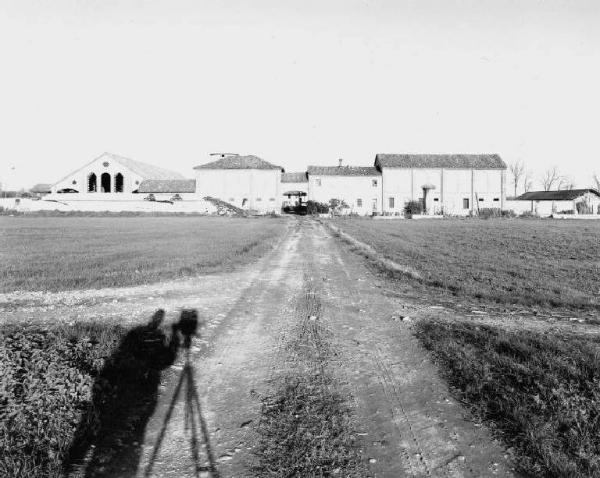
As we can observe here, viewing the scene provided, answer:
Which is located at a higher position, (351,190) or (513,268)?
(351,190)

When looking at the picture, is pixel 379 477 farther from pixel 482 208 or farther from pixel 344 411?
pixel 482 208

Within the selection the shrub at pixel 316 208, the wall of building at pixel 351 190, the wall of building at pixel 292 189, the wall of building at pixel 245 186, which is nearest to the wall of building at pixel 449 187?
the wall of building at pixel 351 190

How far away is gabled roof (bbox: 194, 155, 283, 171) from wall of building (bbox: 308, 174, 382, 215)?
21.8 feet

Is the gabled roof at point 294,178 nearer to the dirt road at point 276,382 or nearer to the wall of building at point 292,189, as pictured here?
the wall of building at point 292,189

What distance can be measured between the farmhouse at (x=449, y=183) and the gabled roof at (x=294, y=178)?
12.4 meters

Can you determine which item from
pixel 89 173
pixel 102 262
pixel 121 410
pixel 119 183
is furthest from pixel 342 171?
pixel 121 410

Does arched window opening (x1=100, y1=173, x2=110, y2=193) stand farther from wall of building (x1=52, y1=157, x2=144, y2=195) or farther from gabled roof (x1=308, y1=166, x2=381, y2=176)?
gabled roof (x1=308, y1=166, x2=381, y2=176)

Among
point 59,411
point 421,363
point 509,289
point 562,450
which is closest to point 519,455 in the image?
point 562,450

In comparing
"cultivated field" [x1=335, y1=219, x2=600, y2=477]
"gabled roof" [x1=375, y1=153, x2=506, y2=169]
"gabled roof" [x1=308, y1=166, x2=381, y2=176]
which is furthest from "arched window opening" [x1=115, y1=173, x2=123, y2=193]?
"cultivated field" [x1=335, y1=219, x2=600, y2=477]

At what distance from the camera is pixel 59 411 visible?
3494 mm

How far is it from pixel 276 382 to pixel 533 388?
2625mm

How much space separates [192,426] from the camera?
137 inches

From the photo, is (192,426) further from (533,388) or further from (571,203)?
(571,203)

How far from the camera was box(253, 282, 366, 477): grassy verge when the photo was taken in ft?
9.72
